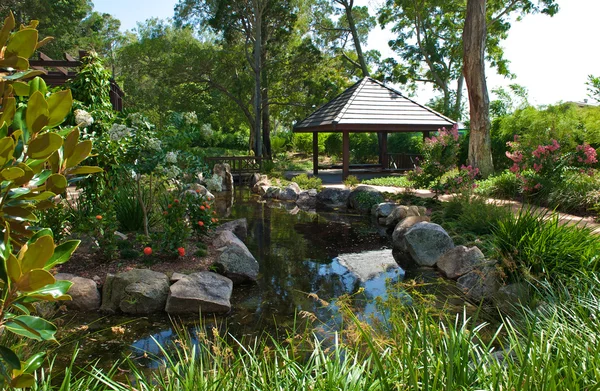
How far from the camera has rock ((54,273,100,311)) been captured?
15.5 feet

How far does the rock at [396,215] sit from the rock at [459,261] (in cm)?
322

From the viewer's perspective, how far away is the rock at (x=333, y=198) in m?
12.9

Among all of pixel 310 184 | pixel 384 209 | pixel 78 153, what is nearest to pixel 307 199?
pixel 310 184

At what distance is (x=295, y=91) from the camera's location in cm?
2269

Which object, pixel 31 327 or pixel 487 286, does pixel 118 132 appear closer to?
pixel 487 286

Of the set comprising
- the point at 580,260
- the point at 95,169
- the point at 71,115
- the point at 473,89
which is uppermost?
the point at 473,89

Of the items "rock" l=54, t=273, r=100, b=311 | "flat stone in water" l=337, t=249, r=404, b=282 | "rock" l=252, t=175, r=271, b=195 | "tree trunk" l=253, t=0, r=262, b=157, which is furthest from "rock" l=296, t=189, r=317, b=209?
"rock" l=54, t=273, r=100, b=311

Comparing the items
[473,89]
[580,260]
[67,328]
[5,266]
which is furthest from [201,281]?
[473,89]

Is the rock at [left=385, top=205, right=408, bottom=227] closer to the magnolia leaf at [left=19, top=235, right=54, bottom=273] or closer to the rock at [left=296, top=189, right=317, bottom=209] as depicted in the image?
the rock at [left=296, top=189, right=317, bottom=209]

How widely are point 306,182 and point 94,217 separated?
10020mm

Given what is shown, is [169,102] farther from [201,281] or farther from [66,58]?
[201,281]

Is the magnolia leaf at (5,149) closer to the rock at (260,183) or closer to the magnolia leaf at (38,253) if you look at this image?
the magnolia leaf at (38,253)

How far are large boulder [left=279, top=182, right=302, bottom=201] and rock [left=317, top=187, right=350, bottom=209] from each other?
83cm

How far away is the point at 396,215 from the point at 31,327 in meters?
9.08
